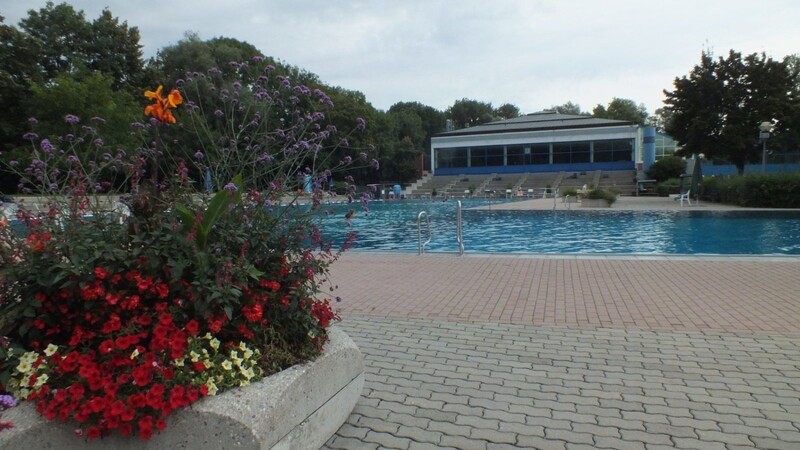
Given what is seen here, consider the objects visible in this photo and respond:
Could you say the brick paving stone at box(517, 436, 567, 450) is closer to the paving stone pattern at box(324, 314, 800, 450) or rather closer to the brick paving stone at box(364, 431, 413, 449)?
the paving stone pattern at box(324, 314, 800, 450)

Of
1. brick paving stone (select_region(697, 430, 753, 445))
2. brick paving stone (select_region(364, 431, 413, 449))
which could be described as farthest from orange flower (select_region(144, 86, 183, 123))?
brick paving stone (select_region(697, 430, 753, 445))

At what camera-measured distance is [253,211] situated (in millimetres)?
3215

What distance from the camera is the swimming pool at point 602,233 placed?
13656mm

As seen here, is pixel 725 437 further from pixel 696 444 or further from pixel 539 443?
pixel 539 443

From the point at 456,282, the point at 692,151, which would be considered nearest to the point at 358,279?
the point at 456,282

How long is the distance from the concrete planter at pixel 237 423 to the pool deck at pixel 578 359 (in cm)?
35

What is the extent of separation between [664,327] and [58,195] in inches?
206

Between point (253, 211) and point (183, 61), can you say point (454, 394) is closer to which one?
point (253, 211)

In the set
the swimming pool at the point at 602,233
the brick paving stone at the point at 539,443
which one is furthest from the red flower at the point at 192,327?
the swimming pool at the point at 602,233

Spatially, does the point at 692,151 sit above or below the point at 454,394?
above

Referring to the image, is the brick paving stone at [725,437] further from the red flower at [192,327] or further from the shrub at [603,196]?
the shrub at [603,196]

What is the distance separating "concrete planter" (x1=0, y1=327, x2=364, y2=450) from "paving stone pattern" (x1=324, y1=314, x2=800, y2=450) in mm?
351

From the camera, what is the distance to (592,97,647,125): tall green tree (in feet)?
239

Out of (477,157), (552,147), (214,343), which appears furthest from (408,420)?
(477,157)
